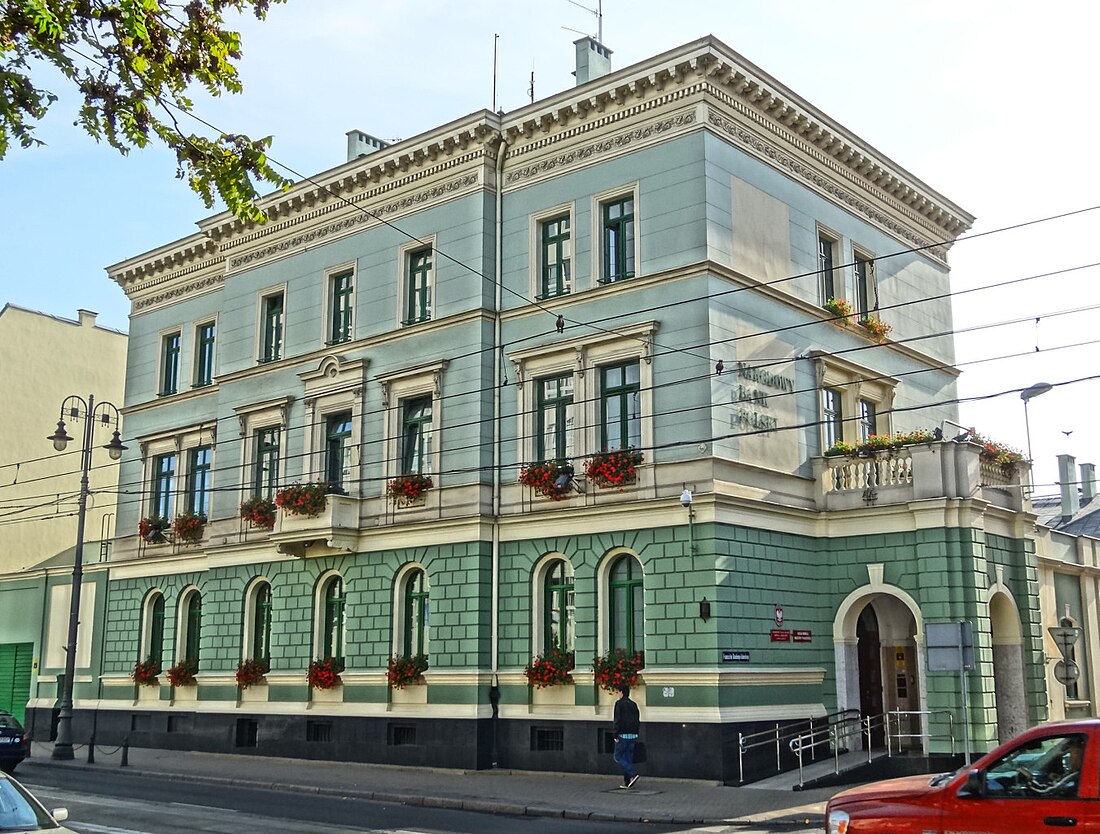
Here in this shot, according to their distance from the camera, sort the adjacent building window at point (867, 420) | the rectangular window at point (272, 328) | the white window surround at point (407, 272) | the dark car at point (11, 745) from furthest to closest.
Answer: the rectangular window at point (272, 328) < the white window surround at point (407, 272) < the adjacent building window at point (867, 420) < the dark car at point (11, 745)

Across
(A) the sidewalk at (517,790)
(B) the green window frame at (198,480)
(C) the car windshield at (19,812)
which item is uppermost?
(B) the green window frame at (198,480)

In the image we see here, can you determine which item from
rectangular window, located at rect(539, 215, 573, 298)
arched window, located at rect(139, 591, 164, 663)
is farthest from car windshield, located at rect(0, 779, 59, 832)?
arched window, located at rect(139, 591, 164, 663)

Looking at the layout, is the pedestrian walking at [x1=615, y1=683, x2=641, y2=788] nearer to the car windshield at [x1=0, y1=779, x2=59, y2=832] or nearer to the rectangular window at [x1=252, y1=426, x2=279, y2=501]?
the car windshield at [x1=0, y1=779, x2=59, y2=832]

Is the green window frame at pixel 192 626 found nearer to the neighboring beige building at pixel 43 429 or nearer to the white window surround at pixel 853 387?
the neighboring beige building at pixel 43 429

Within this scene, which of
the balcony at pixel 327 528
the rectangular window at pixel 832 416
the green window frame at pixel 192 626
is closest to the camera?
the rectangular window at pixel 832 416

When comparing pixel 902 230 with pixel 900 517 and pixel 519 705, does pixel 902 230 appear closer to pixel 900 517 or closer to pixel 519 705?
pixel 900 517

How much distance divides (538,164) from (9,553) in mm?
29455

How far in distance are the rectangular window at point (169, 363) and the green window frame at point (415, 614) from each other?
13566mm

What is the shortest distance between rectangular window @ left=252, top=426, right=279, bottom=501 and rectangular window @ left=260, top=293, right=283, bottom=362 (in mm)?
2190

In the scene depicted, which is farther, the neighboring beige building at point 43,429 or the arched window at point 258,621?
the neighboring beige building at point 43,429

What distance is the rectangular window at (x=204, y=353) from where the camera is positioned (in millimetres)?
37688

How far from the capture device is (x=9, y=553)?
4650cm

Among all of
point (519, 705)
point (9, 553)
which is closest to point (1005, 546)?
point (519, 705)

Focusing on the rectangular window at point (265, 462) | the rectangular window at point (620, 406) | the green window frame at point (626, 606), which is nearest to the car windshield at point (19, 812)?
the green window frame at point (626, 606)
